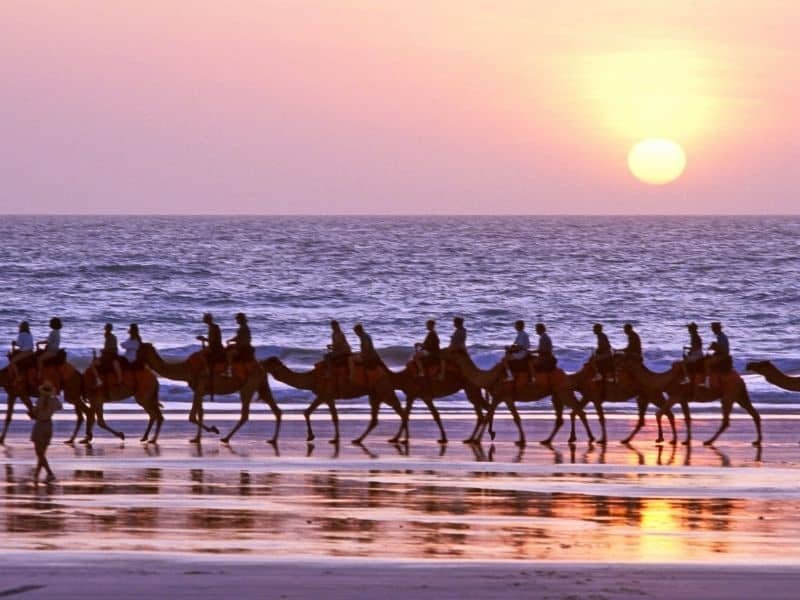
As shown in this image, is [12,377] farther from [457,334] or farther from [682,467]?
[682,467]

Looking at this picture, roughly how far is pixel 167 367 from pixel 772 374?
9.25 m

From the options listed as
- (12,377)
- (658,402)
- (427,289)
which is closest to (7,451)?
(12,377)

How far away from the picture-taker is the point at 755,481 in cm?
2067

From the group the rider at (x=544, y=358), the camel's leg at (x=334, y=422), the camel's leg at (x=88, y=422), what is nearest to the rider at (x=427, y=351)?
the camel's leg at (x=334, y=422)

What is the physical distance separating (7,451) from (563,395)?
815 centimetres

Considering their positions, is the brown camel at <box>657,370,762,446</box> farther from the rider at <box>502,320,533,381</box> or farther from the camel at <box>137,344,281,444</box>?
the camel at <box>137,344,281,444</box>

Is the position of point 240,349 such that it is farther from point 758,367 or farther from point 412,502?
point 412,502

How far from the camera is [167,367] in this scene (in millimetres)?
26719

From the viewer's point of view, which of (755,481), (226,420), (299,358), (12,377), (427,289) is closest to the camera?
(755,481)

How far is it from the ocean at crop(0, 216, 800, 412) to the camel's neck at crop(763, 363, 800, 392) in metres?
5.06

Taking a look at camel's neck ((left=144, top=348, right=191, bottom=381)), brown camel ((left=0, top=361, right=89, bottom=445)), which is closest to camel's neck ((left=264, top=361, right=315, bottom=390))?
camel's neck ((left=144, top=348, right=191, bottom=381))

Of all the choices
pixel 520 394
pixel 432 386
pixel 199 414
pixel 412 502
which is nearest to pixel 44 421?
pixel 412 502

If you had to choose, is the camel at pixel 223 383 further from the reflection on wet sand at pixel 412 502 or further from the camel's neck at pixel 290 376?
the reflection on wet sand at pixel 412 502

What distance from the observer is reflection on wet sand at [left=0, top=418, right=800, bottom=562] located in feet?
50.7
